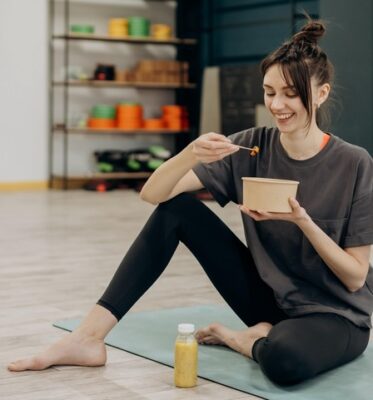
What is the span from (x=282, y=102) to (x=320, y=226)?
33 centimetres

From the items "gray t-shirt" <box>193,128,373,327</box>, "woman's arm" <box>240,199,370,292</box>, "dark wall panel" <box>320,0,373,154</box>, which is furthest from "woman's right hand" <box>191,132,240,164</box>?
"dark wall panel" <box>320,0,373,154</box>

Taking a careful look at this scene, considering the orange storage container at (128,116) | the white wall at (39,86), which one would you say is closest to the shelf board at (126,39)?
the white wall at (39,86)

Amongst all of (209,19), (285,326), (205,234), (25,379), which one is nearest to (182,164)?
(205,234)

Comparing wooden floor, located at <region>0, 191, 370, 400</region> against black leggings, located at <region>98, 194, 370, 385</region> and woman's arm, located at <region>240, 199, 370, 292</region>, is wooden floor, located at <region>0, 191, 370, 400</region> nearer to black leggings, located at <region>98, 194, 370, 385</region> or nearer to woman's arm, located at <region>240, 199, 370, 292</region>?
black leggings, located at <region>98, 194, 370, 385</region>

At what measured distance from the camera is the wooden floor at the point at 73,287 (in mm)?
2148

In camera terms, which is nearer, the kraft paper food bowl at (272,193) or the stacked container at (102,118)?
the kraft paper food bowl at (272,193)

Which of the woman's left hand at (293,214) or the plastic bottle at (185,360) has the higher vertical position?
the woman's left hand at (293,214)

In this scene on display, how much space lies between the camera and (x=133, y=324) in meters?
2.82

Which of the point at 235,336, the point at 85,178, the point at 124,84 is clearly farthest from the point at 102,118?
the point at 235,336

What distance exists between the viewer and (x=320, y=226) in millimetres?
2209

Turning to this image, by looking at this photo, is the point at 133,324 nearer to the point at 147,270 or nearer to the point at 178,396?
the point at 147,270

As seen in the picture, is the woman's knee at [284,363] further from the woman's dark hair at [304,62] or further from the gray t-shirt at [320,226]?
the woman's dark hair at [304,62]

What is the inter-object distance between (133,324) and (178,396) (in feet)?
2.46

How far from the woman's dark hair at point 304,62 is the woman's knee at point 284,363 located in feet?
1.81
